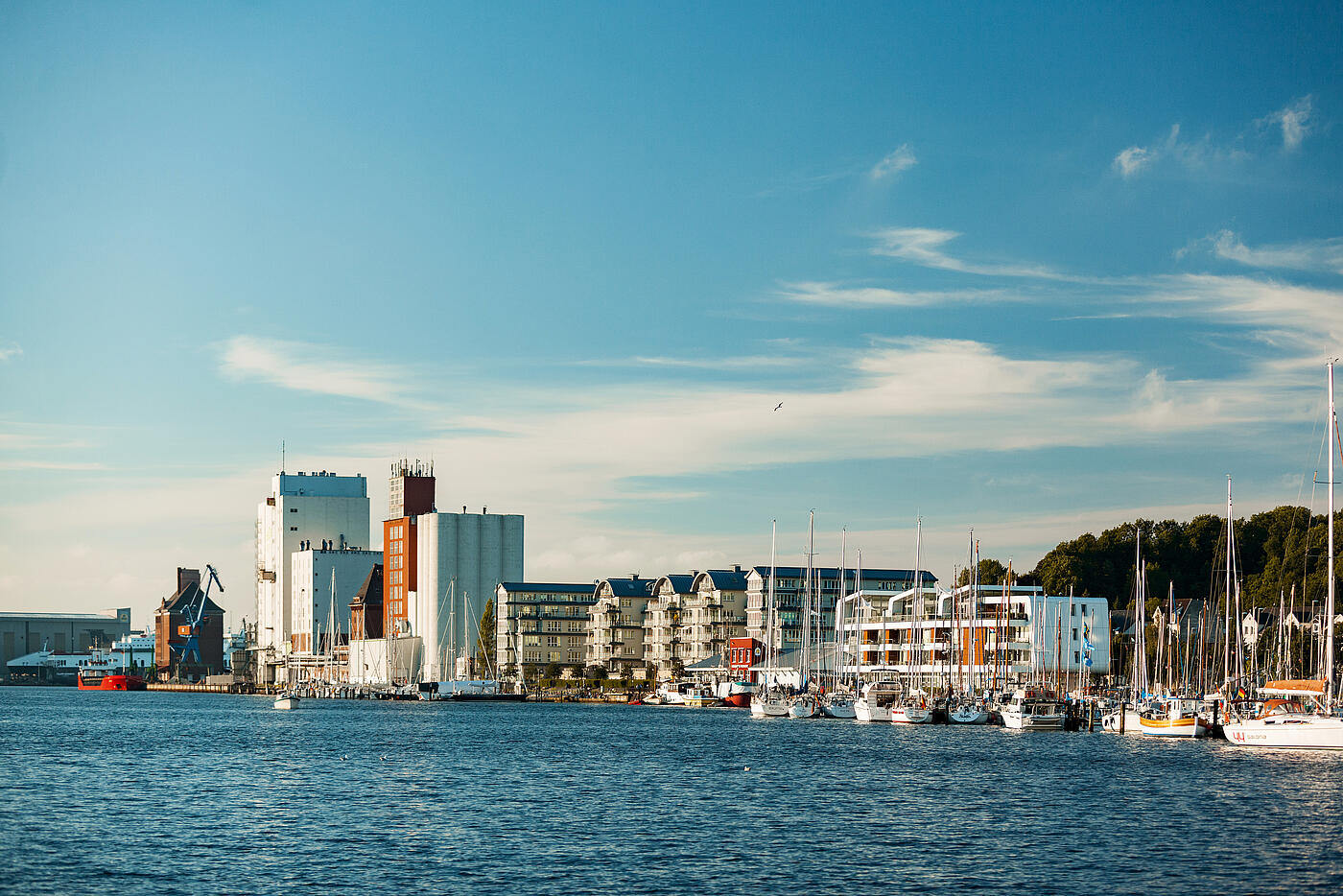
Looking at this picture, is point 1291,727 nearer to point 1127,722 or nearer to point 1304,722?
point 1304,722

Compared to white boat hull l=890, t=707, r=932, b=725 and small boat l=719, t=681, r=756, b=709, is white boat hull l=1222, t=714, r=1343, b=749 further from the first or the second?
small boat l=719, t=681, r=756, b=709

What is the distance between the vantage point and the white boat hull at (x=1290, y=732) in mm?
84625

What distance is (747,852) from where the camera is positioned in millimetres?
50125

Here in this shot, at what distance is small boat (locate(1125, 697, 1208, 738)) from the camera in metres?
104

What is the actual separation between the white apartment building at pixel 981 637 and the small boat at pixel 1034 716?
34.0 metres

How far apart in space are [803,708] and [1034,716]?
34.8m

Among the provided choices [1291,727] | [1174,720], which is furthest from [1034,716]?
[1291,727]

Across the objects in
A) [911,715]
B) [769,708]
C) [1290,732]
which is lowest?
[769,708]

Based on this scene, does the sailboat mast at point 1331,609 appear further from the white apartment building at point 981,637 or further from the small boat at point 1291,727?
the white apartment building at point 981,637

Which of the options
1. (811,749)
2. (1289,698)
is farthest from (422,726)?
(1289,698)

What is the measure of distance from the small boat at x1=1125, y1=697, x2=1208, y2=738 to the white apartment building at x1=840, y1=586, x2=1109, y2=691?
141 ft

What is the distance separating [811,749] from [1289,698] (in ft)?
132

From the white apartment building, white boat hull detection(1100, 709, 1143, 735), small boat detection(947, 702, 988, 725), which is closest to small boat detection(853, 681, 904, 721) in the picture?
the white apartment building

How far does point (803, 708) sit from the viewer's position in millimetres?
147875
